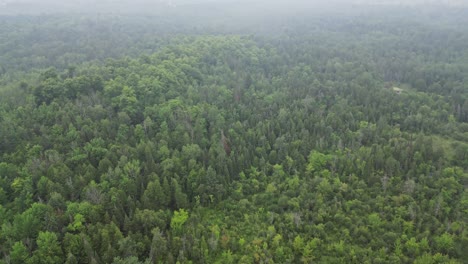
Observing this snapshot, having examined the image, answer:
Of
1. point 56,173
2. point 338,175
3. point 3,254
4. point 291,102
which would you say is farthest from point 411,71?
point 3,254

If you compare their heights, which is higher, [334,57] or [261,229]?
[334,57]

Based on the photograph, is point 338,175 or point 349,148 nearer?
point 338,175

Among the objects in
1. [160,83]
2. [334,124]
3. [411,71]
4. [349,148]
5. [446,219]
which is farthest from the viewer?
[411,71]

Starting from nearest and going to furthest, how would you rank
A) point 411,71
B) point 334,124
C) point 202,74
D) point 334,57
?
1. point 334,124
2. point 202,74
3. point 411,71
4. point 334,57

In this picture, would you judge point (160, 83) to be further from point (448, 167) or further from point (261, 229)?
point (448, 167)

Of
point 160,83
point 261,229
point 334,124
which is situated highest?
point 160,83

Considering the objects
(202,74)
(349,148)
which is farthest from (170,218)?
(202,74)

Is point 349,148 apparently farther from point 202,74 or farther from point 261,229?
point 202,74
